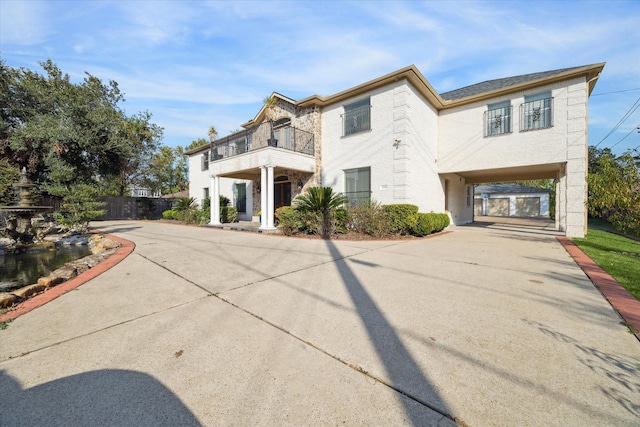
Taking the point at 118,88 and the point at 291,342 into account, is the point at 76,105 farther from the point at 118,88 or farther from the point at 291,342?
the point at 291,342

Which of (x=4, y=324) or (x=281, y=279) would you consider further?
(x=281, y=279)

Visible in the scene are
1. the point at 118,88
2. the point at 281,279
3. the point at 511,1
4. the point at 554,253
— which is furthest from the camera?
the point at 118,88

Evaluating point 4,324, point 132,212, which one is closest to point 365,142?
point 4,324

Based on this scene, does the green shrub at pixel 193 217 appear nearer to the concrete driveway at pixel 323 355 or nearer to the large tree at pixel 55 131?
the large tree at pixel 55 131

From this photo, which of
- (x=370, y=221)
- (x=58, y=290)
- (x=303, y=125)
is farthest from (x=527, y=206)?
(x=58, y=290)

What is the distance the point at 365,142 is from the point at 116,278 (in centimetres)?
981

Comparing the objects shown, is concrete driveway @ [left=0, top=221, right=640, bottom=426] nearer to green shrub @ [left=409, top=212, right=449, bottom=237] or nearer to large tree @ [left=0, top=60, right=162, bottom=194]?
green shrub @ [left=409, top=212, right=449, bottom=237]

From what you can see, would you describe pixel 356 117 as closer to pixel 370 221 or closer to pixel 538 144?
pixel 370 221

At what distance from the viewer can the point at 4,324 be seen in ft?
8.93

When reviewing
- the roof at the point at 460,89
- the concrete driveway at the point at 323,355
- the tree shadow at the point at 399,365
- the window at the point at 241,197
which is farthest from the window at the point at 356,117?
the tree shadow at the point at 399,365

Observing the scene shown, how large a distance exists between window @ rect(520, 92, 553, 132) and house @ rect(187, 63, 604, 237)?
32mm

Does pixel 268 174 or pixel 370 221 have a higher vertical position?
pixel 268 174

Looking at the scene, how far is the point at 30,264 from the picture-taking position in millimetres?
6531

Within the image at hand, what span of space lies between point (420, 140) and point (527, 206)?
992 inches
